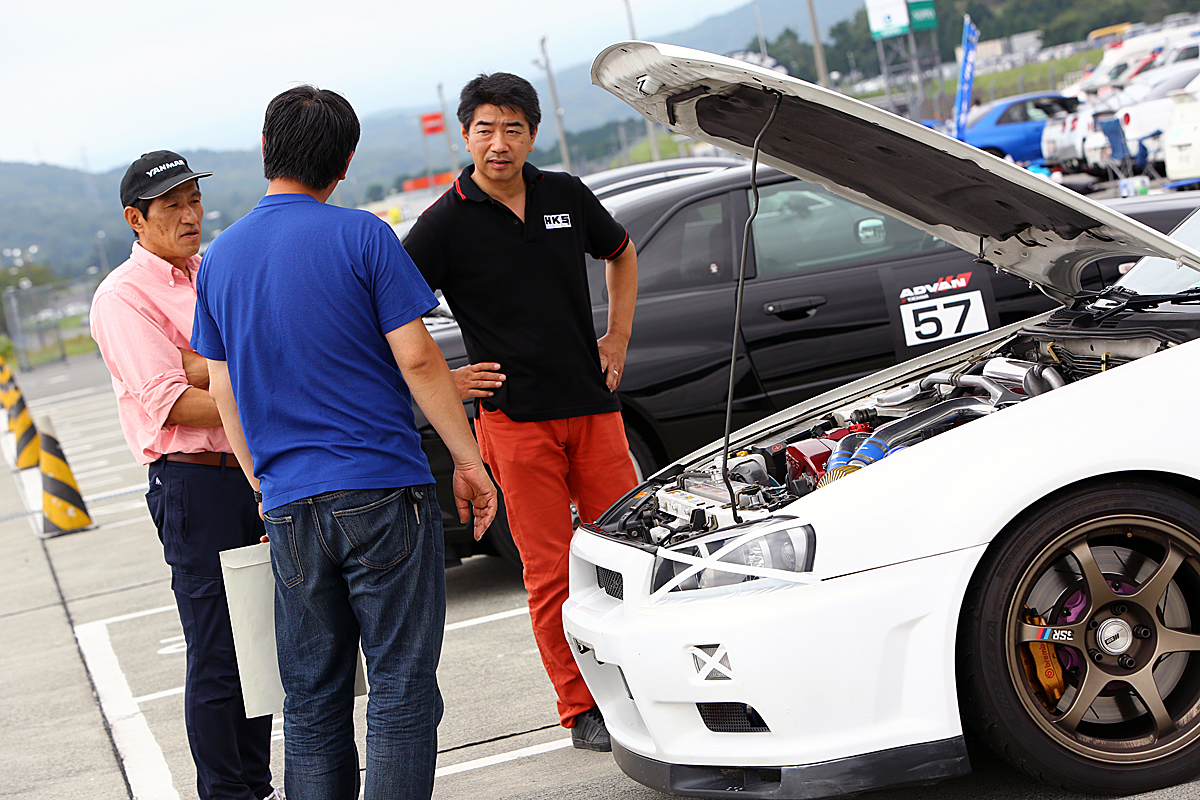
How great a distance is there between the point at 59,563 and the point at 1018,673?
7525 millimetres

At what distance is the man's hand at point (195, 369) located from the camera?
3.23 meters

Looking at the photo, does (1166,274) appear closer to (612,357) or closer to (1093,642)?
(1093,642)

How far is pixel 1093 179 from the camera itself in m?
18.4

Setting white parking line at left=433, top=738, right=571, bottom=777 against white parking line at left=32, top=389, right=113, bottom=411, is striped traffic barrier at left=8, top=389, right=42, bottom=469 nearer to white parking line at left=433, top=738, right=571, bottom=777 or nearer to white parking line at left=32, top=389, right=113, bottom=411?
white parking line at left=433, top=738, right=571, bottom=777

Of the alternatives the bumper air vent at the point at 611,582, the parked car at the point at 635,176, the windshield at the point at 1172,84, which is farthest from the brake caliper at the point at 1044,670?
the windshield at the point at 1172,84

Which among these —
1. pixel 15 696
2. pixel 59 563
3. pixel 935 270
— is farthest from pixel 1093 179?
pixel 15 696

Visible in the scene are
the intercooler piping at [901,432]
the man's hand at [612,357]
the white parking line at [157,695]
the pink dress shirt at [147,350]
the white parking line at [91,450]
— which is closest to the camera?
the intercooler piping at [901,432]

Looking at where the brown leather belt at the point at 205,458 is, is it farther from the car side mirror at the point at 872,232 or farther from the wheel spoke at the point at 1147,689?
the car side mirror at the point at 872,232

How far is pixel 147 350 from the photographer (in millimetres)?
3141

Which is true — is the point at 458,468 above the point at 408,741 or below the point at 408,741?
above

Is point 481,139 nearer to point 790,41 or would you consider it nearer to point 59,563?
point 59,563

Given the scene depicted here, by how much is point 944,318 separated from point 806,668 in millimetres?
3048

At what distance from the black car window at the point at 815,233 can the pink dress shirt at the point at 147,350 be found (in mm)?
2896

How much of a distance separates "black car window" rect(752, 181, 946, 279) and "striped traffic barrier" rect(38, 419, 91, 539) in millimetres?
6611
